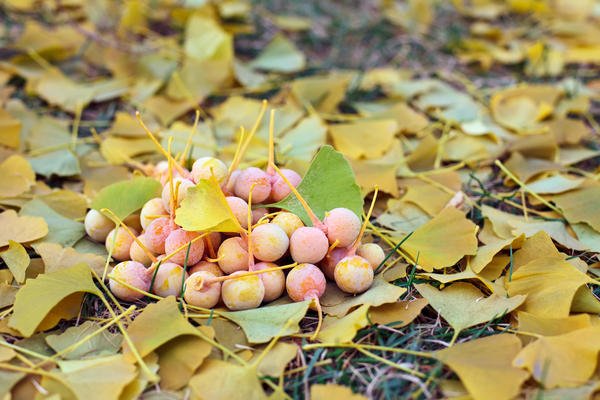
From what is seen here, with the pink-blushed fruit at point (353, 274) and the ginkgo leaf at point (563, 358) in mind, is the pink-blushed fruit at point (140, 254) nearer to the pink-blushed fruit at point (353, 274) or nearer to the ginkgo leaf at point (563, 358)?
the pink-blushed fruit at point (353, 274)

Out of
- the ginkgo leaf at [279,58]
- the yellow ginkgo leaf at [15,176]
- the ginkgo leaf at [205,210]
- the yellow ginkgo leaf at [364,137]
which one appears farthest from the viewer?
the ginkgo leaf at [279,58]

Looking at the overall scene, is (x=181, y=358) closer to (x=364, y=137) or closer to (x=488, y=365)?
(x=488, y=365)

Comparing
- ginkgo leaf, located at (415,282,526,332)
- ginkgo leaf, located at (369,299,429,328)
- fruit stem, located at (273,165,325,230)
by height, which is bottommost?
ginkgo leaf, located at (369,299,429,328)

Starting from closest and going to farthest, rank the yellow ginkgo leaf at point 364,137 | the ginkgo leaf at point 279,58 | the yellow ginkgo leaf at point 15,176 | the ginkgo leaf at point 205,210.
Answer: the ginkgo leaf at point 205,210
the yellow ginkgo leaf at point 15,176
the yellow ginkgo leaf at point 364,137
the ginkgo leaf at point 279,58

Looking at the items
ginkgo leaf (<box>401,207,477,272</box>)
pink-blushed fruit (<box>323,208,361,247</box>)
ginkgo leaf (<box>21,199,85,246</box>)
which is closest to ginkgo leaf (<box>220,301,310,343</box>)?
pink-blushed fruit (<box>323,208,361,247</box>)

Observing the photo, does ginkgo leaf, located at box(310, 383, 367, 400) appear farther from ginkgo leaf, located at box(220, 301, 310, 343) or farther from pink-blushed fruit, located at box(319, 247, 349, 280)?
pink-blushed fruit, located at box(319, 247, 349, 280)

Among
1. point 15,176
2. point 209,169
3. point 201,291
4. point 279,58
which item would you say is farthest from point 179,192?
point 279,58

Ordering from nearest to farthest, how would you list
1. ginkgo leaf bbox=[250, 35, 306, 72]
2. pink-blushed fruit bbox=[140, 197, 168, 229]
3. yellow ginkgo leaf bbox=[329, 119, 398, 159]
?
1. pink-blushed fruit bbox=[140, 197, 168, 229]
2. yellow ginkgo leaf bbox=[329, 119, 398, 159]
3. ginkgo leaf bbox=[250, 35, 306, 72]

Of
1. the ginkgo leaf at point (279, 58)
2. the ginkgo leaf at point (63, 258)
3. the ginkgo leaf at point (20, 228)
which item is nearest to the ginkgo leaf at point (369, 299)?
the ginkgo leaf at point (63, 258)
